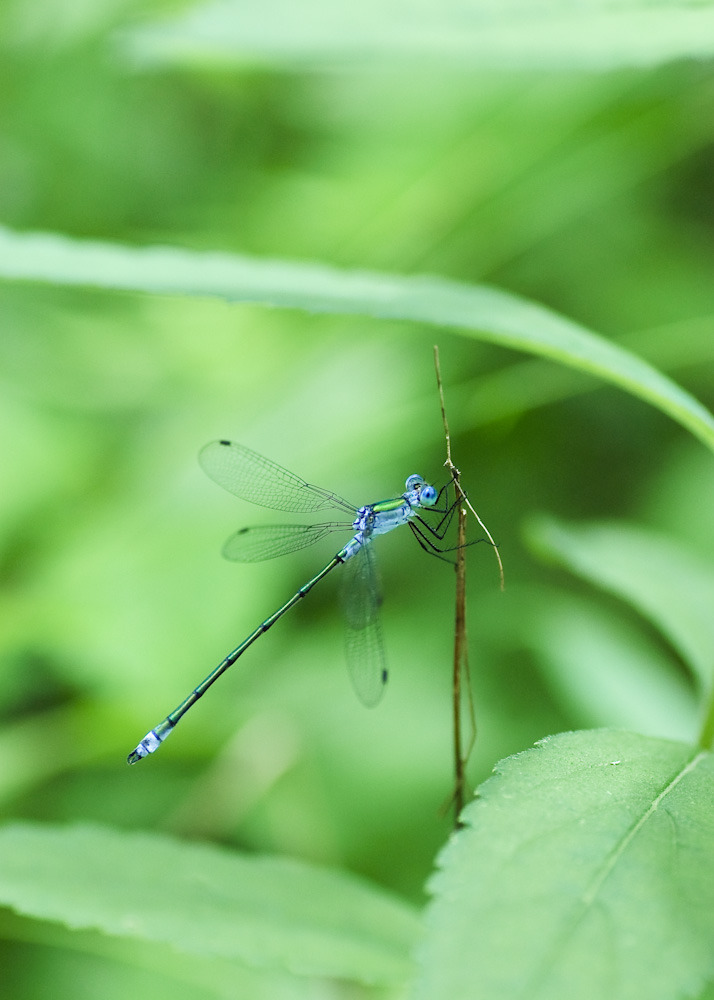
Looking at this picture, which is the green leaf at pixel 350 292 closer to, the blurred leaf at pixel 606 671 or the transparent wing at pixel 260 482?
the transparent wing at pixel 260 482

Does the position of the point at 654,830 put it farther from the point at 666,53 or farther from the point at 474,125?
the point at 474,125

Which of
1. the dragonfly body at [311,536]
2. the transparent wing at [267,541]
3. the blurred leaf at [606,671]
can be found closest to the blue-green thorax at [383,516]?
the dragonfly body at [311,536]

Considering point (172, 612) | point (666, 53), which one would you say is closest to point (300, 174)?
point (172, 612)

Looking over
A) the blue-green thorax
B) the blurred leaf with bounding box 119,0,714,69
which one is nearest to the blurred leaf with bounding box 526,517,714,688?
the blue-green thorax

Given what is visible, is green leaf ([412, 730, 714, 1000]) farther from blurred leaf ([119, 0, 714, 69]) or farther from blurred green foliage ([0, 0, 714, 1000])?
blurred green foliage ([0, 0, 714, 1000])

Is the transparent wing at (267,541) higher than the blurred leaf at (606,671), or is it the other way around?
the transparent wing at (267,541)

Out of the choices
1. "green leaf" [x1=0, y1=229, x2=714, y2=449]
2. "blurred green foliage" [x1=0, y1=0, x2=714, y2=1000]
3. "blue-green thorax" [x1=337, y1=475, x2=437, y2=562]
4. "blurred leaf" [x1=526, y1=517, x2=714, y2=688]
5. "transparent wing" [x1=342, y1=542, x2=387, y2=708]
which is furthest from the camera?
"blurred green foliage" [x1=0, y1=0, x2=714, y2=1000]
